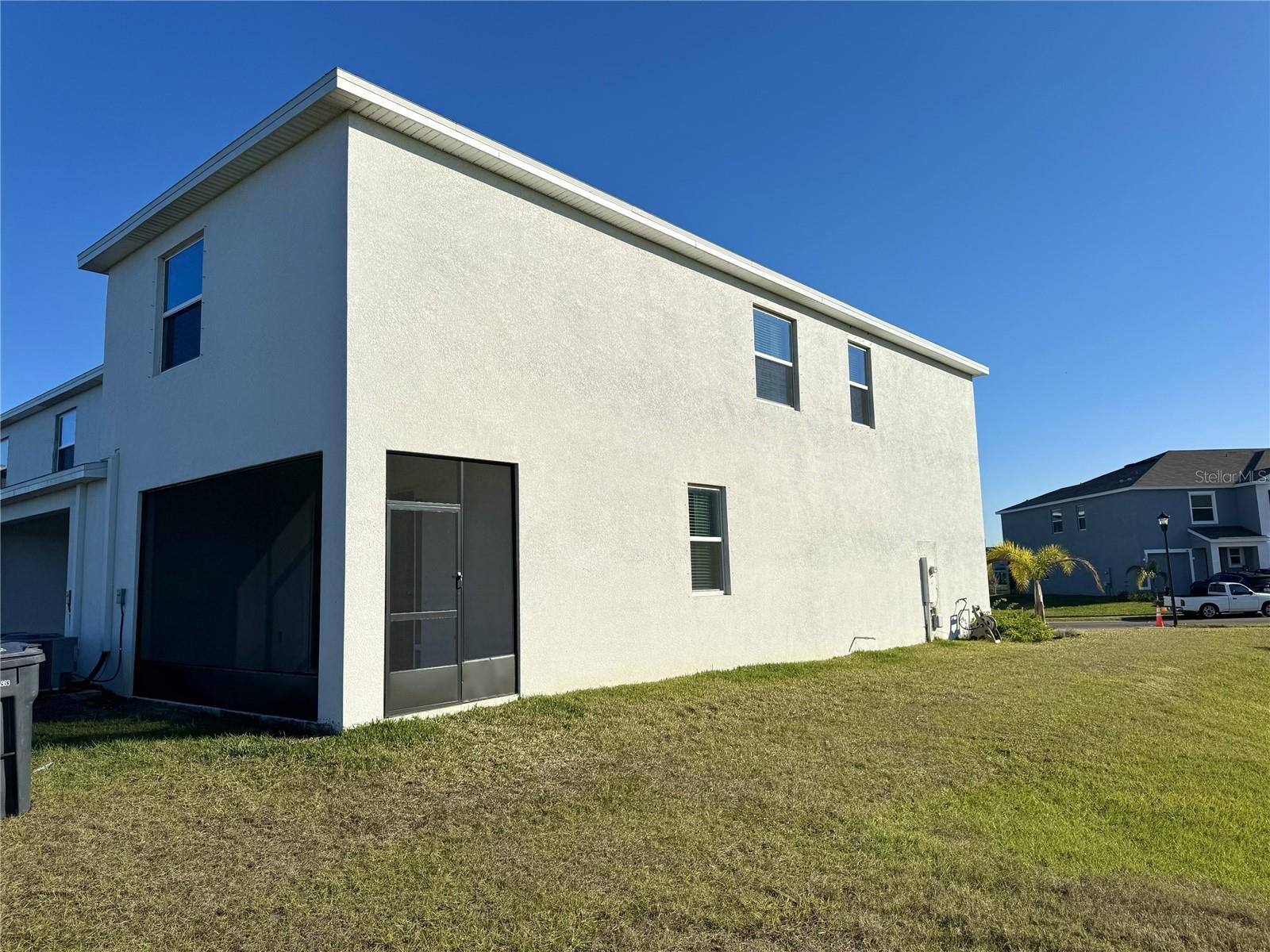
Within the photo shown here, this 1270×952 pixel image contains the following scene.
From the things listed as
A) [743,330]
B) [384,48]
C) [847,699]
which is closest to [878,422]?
[743,330]

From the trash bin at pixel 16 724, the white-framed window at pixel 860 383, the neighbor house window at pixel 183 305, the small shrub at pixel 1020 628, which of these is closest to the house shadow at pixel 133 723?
the trash bin at pixel 16 724

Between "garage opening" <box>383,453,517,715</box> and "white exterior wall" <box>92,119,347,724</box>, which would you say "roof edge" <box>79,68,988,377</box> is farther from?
"garage opening" <box>383,453,517,715</box>

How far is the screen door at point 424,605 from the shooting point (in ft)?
25.7

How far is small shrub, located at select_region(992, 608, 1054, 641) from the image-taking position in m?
17.8

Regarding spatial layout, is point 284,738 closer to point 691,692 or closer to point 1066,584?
point 691,692

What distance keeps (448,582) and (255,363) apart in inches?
132

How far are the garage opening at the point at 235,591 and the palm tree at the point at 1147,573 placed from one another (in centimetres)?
3746

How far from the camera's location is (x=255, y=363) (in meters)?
8.90

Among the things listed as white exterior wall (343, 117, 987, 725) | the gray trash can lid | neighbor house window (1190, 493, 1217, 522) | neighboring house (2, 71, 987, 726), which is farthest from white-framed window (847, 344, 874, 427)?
neighbor house window (1190, 493, 1217, 522)

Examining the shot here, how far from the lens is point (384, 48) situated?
955cm

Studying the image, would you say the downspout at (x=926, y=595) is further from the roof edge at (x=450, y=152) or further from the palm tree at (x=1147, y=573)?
the palm tree at (x=1147, y=573)

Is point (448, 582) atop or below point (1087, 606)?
atop

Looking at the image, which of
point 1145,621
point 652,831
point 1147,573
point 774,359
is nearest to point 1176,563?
point 1147,573

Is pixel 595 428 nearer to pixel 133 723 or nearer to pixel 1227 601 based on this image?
pixel 133 723
